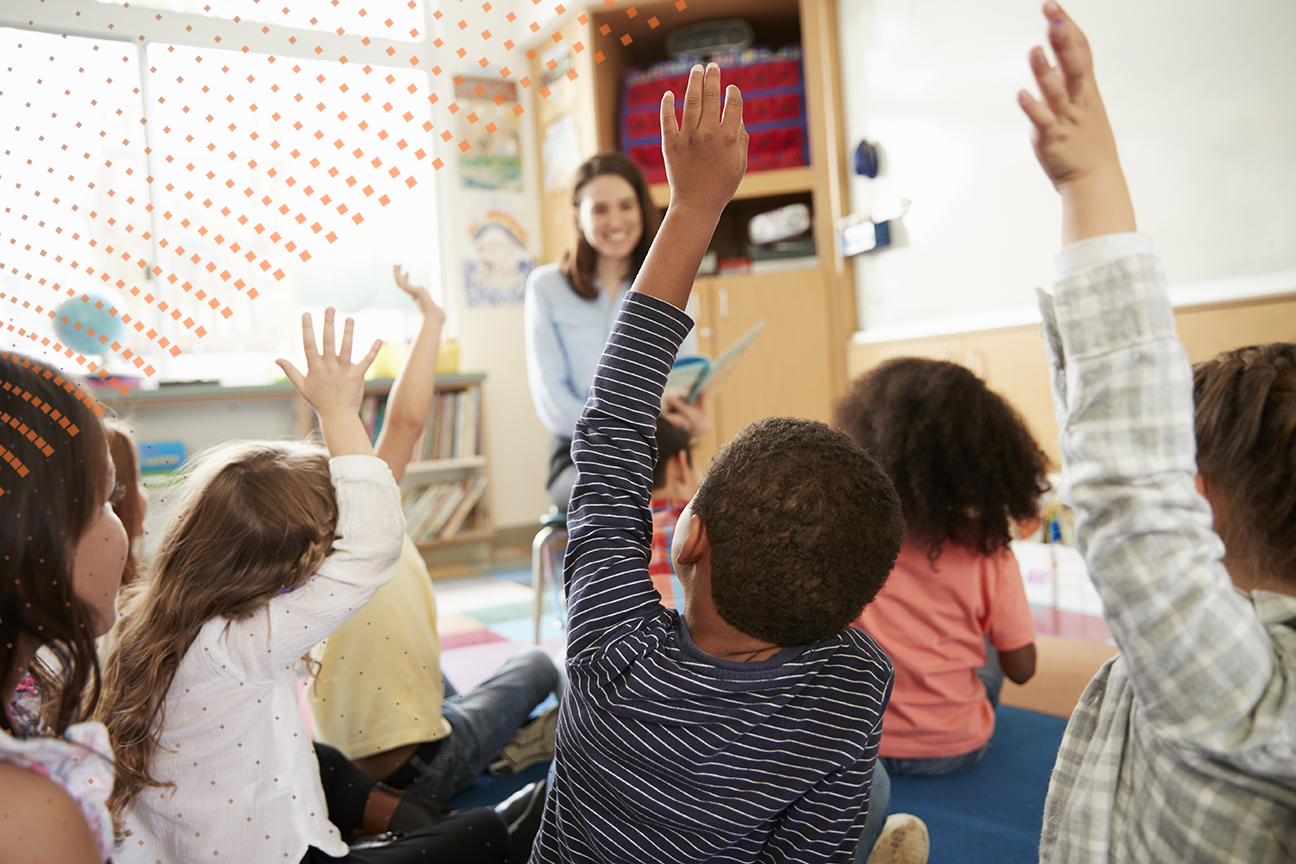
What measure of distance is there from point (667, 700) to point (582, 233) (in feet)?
5.30

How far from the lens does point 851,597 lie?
612mm

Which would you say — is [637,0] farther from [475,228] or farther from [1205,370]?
[1205,370]

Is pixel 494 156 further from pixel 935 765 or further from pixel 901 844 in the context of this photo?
pixel 901 844

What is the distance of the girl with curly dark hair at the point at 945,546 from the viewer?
3.94ft

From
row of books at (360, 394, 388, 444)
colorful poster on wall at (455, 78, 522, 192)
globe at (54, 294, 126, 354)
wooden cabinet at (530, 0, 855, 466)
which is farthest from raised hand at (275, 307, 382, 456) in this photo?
colorful poster on wall at (455, 78, 522, 192)

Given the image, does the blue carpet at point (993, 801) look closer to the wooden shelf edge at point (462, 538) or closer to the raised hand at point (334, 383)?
the raised hand at point (334, 383)

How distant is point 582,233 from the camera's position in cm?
208

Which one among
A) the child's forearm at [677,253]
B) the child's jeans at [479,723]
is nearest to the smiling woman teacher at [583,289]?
the child's jeans at [479,723]

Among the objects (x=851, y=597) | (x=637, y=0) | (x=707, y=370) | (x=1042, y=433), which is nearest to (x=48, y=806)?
(x=851, y=597)

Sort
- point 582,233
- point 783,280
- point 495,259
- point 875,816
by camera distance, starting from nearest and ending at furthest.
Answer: point 875,816 < point 582,233 < point 783,280 < point 495,259

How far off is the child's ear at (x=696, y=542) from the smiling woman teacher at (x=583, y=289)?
4.48ft

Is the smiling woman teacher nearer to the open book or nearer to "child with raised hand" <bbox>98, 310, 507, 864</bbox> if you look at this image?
the open book

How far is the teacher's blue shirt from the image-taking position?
2.09m
